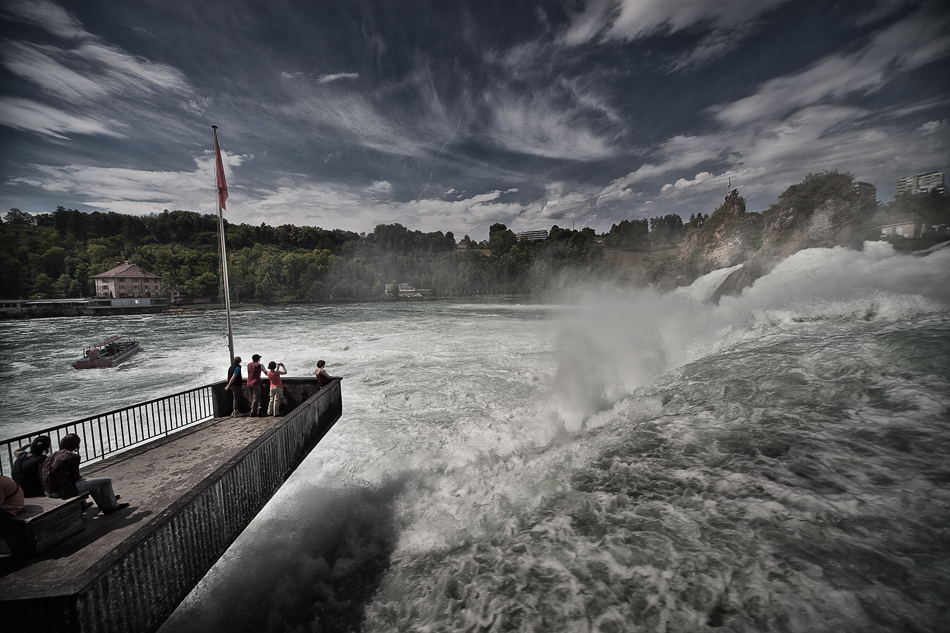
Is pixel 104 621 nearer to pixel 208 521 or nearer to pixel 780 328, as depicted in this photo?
pixel 208 521

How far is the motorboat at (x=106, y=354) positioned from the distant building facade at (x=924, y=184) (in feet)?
163

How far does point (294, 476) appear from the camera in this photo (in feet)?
33.6

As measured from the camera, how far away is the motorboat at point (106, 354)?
25016mm

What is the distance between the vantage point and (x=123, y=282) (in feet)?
301

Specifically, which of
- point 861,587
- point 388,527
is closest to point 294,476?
point 388,527

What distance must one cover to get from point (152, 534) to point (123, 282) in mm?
126509

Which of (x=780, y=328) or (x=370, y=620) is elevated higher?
(x=780, y=328)

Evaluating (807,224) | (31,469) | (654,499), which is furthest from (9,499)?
(807,224)

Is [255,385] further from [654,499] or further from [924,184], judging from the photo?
[924,184]

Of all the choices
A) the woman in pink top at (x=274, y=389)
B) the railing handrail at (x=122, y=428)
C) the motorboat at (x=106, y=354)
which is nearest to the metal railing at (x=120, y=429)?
the railing handrail at (x=122, y=428)

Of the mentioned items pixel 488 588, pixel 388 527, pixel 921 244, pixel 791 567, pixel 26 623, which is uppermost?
pixel 921 244

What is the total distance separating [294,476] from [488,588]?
7661 millimetres

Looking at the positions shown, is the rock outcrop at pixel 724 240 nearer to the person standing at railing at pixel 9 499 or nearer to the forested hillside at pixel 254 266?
the person standing at railing at pixel 9 499

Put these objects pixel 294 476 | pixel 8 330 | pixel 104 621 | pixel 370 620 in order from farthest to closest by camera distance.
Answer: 1. pixel 8 330
2. pixel 294 476
3. pixel 370 620
4. pixel 104 621
